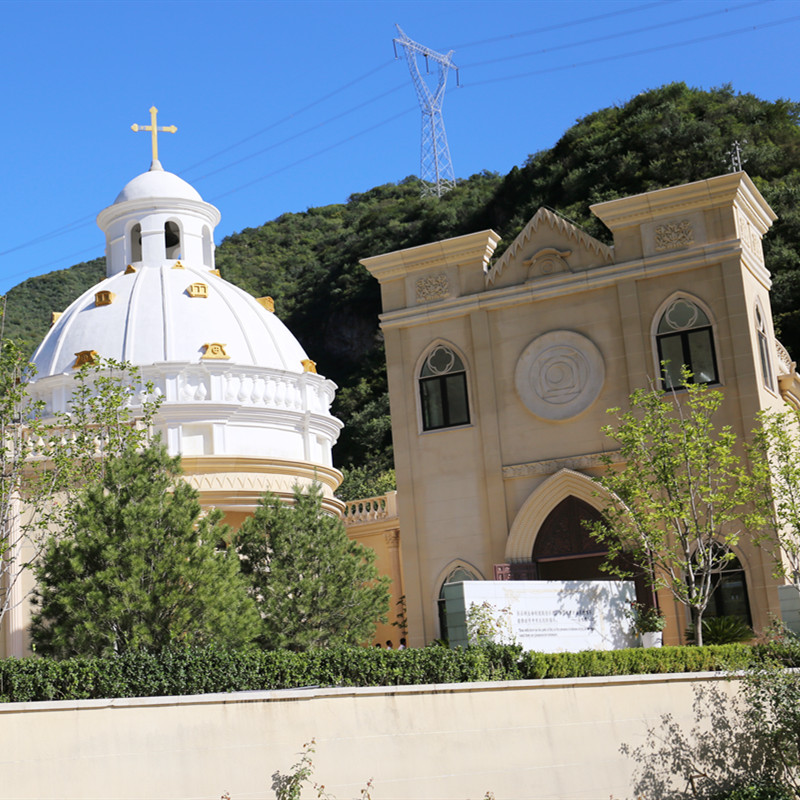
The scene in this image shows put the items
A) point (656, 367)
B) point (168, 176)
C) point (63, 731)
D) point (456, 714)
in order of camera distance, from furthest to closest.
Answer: point (168, 176) → point (656, 367) → point (456, 714) → point (63, 731)

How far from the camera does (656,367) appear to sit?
75.0ft

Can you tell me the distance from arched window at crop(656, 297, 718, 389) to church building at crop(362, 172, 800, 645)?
0.09 feet

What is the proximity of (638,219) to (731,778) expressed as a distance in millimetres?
11520

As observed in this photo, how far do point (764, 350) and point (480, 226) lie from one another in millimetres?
47357

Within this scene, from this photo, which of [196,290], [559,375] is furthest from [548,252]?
[196,290]

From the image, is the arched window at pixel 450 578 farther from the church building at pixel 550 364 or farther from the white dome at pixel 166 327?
the white dome at pixel 166 327

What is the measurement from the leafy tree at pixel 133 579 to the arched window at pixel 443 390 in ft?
21.5

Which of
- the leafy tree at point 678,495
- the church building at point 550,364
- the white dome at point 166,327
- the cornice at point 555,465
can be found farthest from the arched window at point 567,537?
the white dome at point 166,327

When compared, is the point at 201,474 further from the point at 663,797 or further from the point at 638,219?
the point at 663,797

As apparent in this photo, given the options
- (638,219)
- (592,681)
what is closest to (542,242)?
(638,219)

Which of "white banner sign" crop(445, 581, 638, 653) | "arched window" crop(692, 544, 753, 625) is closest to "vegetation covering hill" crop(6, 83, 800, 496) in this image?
"arched window" crop(692, 544, 753, 625)

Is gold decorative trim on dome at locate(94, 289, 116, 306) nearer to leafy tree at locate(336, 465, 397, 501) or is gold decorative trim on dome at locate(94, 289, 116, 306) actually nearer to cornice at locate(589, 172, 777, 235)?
leafy tree at locate(336, 465, 397, 501)

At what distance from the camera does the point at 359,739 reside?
42.7 ft

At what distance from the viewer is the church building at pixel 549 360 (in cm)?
2255
